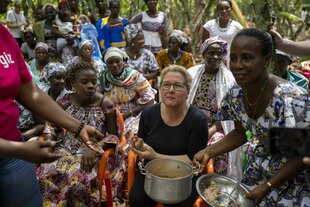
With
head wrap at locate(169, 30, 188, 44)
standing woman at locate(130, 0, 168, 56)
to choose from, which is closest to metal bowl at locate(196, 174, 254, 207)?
head wrap at locate(169, 30, 188, 44)

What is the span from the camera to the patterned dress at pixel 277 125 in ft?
6.53

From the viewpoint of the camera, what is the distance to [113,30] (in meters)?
6.20

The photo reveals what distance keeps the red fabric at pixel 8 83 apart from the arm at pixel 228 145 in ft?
4.07

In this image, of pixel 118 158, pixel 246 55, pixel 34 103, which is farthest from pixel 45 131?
pixel 246 55

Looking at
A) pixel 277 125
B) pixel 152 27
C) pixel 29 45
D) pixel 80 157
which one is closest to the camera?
pixel 277 125

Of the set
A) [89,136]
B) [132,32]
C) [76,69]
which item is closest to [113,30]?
[132,32]

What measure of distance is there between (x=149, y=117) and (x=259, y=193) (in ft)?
4.11

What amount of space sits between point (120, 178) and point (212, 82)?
143cm

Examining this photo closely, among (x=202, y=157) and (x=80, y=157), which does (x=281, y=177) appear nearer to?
(x=202, y=157)

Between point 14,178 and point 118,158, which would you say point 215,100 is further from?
point 14,178

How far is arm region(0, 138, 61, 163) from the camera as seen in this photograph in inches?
65.2

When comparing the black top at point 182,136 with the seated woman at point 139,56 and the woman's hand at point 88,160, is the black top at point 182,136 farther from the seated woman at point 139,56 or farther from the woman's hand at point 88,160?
the seated woman at point 139,56

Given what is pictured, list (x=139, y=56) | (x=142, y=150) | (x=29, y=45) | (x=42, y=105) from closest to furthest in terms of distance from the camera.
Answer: (x=42, y=105) → (x=142, y=150) → (x=139, y=56) → (x=29, y=45)

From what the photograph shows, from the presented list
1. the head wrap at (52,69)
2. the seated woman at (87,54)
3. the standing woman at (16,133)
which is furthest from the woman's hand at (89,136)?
the seated woman at (87,54)
